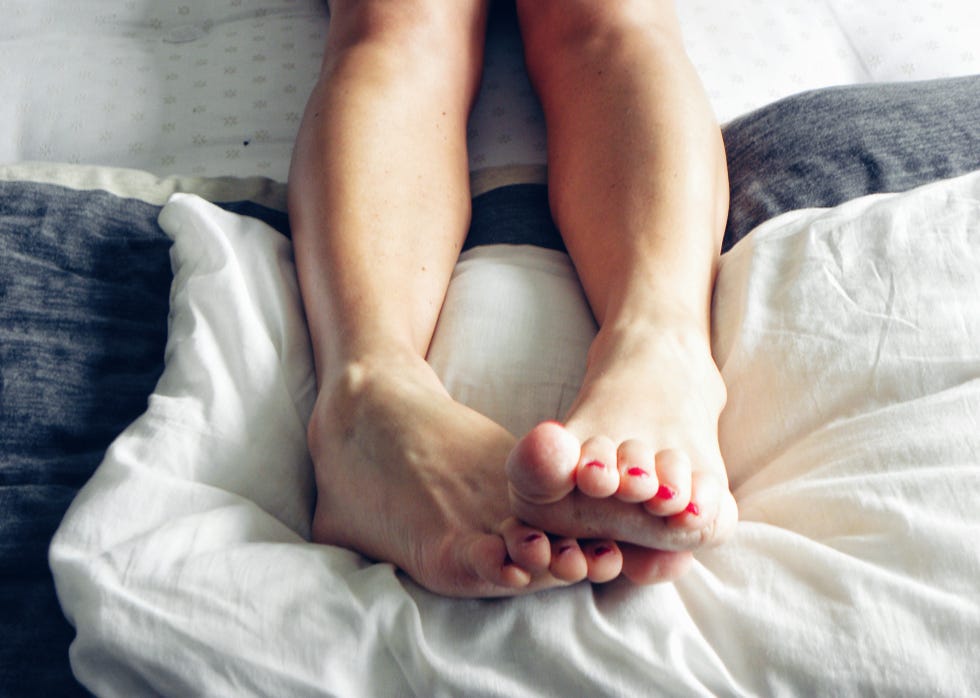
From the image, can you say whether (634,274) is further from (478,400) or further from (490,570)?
(490,570)

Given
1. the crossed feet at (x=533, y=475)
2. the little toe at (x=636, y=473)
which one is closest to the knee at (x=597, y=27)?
the crossed feet at (x=533, y=475)

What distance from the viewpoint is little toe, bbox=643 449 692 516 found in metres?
0.47

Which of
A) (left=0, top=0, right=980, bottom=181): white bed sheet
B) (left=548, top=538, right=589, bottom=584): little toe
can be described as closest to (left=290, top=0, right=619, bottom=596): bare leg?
(left=548, top=538, right=589, bottom=584): little toe

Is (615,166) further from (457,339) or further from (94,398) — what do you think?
(94,398)

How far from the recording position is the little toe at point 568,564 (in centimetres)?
48

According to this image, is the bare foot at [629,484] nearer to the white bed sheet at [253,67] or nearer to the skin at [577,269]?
the skin at [577,269]

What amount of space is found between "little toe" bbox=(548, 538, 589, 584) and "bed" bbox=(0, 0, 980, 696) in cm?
2

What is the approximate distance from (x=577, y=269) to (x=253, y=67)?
553 mm

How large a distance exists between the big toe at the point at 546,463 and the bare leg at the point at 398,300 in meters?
0.03

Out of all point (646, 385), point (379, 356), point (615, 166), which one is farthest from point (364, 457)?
point (615, 166)

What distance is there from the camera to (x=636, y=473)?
47cm

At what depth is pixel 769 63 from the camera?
103 cm

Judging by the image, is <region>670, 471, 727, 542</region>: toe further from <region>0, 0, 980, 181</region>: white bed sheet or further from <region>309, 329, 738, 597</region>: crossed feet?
<region>0, 0, 980, 181</region>: white bed sheet

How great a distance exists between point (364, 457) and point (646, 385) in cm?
20
